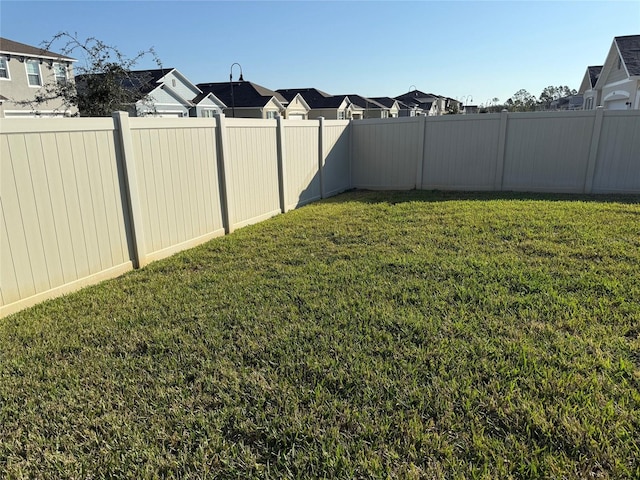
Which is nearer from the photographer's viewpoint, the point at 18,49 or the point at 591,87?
the point at 18,49

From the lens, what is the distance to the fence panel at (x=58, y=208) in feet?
12.4

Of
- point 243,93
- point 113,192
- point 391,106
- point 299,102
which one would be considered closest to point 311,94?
point 299,102

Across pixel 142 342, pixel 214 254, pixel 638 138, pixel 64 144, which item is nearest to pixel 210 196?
pixel 214 254

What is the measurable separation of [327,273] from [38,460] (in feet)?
10.00

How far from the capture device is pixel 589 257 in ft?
16.2

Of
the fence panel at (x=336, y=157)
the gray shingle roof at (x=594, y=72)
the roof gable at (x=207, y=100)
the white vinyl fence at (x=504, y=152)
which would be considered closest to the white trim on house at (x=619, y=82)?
the gray shingle roof at (x=594, y=72)

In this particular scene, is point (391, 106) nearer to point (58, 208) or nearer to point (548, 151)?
point (548, 151)

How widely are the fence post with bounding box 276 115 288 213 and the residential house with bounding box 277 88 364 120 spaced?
31.2 metres

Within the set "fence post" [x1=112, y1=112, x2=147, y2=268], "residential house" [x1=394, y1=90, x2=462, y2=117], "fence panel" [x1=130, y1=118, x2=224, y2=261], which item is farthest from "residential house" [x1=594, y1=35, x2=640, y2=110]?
"residential house" [x1=394, y1=90, x2=462, y2=117]

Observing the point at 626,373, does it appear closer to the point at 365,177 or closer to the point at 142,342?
the point at 142,342

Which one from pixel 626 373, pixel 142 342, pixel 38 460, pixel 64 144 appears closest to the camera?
pixel 38 460

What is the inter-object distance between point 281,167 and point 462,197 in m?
3.85

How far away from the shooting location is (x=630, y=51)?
18.2 meters

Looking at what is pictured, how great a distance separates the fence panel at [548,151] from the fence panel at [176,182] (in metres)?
6.61
